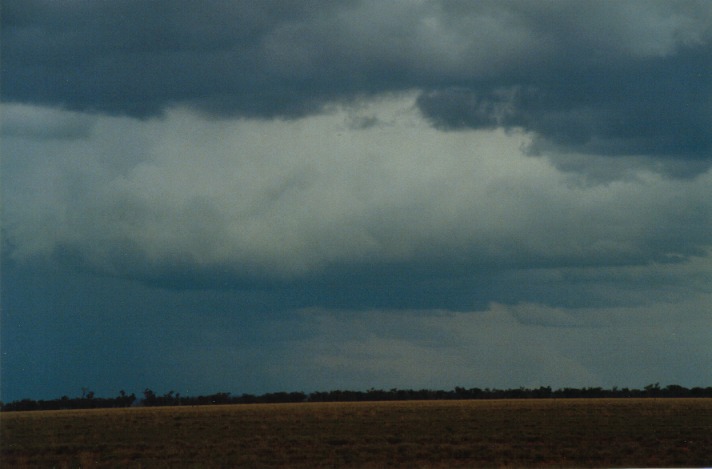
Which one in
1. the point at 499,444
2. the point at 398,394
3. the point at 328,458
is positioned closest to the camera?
the point at 328,458

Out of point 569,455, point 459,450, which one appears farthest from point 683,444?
point 459,450

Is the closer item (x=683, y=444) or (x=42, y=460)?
(x=42, y=460)

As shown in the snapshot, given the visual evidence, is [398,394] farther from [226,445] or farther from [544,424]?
[226,445]

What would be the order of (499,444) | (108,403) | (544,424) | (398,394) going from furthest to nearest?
1. (398,394)
2. (108,403)
3. (544,424)
4. (499,444)

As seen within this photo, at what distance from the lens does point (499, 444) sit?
31766 millimetres

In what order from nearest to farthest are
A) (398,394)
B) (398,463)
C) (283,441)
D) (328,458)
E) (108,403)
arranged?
(398,463), (328,458), (283,441), (108,403), (398,394)

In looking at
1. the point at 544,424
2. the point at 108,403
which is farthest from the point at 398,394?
the point at 544,424

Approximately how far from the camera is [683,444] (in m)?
32.0

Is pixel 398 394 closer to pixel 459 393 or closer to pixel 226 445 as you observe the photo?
pixel 459 393

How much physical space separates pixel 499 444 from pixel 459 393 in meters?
117

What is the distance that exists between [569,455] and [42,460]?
1798cm

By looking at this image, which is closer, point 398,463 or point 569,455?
point 398,463

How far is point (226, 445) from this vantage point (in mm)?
32500

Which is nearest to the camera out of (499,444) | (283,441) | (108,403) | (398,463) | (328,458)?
(398,463)
